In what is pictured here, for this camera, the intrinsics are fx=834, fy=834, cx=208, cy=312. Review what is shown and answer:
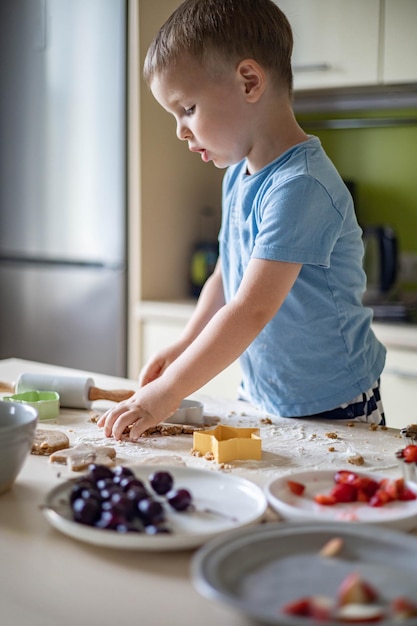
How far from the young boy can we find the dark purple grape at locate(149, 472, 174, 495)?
302mm

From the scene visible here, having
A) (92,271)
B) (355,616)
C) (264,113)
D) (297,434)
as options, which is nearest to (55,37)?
(92,271)

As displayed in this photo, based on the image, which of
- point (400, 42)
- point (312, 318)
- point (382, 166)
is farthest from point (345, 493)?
point (382, 166)

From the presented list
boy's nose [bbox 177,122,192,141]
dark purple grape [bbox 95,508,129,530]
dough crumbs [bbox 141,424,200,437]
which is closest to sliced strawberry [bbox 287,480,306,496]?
dark purple grape [bbox 95,508,129,530]

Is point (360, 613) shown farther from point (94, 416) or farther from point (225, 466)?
point (94, 416)

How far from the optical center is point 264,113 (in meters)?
1.42

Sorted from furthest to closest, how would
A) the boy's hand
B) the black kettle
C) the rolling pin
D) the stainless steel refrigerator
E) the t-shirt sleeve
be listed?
the stainless steel refrigerator → the black kettle → the rolling pin → the t-shirt sleeve → the boy's hand

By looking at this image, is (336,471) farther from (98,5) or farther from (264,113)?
(98,5)

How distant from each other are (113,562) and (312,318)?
770mm

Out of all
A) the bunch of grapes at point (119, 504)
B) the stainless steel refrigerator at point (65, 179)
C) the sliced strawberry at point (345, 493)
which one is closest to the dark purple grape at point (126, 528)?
the bunch of grapes at point (119, 504)

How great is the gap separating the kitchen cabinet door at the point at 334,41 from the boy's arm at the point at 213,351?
1.41 metres

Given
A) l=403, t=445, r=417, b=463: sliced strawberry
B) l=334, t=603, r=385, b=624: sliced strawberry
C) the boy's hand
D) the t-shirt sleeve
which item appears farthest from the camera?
the t-shirt sleeve

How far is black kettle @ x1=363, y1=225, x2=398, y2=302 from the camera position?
2.67 m

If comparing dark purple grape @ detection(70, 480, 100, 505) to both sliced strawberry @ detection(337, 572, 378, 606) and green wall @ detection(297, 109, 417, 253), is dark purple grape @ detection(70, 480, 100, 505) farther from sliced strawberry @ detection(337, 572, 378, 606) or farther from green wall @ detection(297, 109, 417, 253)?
green wall @ detection(297, 109, 417, 253)

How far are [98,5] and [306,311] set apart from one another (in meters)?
1.76
